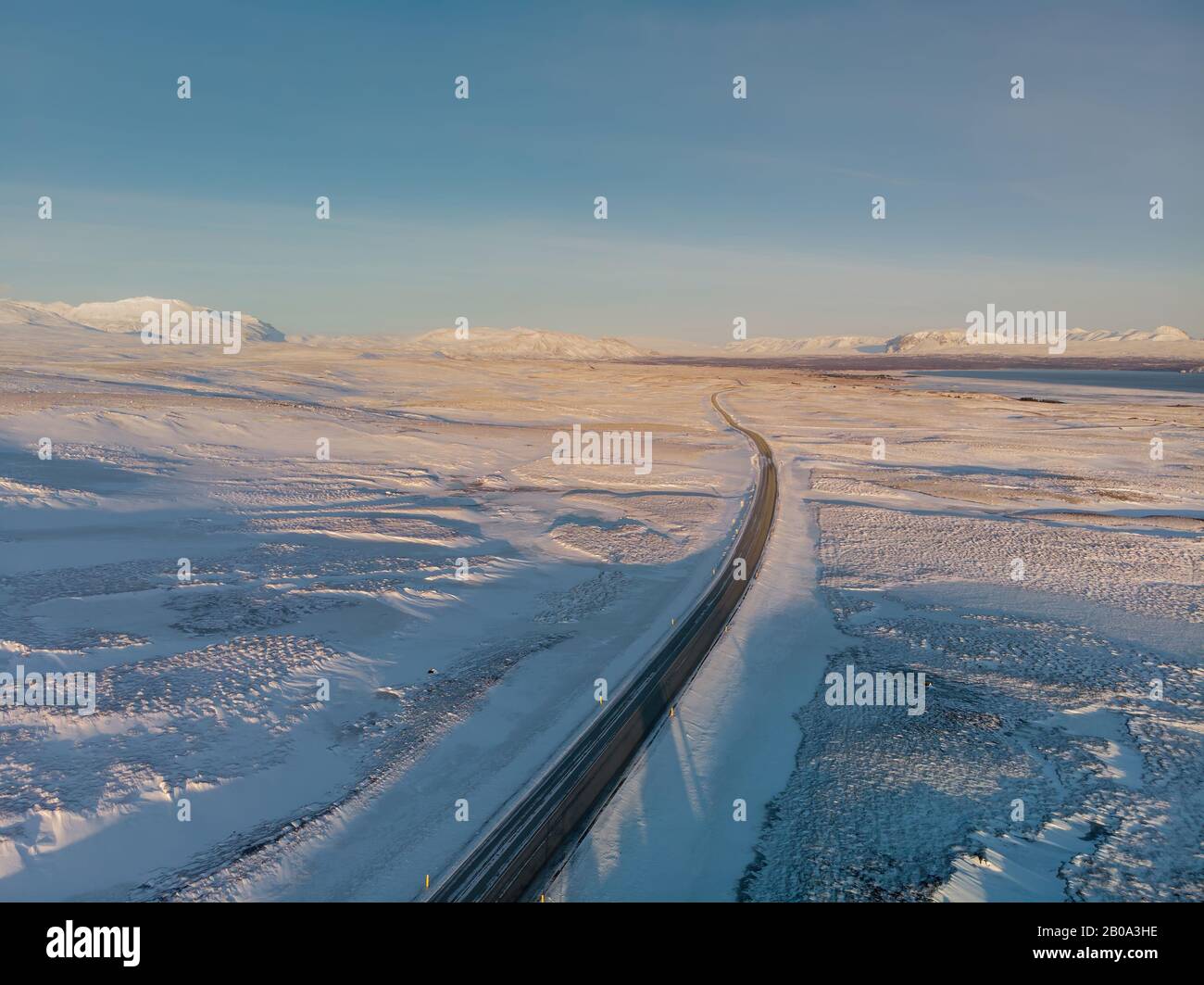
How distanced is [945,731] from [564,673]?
892 centimetres

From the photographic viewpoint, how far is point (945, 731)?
15102 mm

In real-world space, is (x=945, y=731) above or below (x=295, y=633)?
below

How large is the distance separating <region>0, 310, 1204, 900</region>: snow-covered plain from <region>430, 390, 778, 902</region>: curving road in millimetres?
417

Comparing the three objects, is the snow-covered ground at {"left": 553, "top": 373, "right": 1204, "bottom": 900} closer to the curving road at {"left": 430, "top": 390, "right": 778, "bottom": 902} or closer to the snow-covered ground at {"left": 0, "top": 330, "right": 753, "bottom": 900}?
the curving road at {"left": 430, "top": 390, "right": 778, "bottom": 902}

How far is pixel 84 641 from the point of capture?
1772cm

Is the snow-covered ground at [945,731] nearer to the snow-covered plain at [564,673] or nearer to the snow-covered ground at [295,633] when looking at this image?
the snow-covered plain at [564,673]

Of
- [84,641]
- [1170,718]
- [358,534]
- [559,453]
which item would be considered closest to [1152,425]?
[559,453]

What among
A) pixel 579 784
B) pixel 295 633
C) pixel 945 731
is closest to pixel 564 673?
pixel 579 784

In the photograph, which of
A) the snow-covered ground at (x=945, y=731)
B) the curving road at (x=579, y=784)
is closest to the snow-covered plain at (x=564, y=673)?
the snow-covered ground at (x=945, y=731)

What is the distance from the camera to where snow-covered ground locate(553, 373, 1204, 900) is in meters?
10.8

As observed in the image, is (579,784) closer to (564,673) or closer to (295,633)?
(564,673)

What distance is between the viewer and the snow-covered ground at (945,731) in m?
10.8

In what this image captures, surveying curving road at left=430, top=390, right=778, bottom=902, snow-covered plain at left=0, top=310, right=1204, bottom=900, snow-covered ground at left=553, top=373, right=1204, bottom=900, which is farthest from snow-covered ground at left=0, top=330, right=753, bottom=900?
snow-covered ground at left=553, top=373, right=1204, bottom=900

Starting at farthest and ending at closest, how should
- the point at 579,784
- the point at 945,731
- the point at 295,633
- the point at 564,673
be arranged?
the point at 295,633
the point at 564,673
the point at 945,731
the point at 579,784
